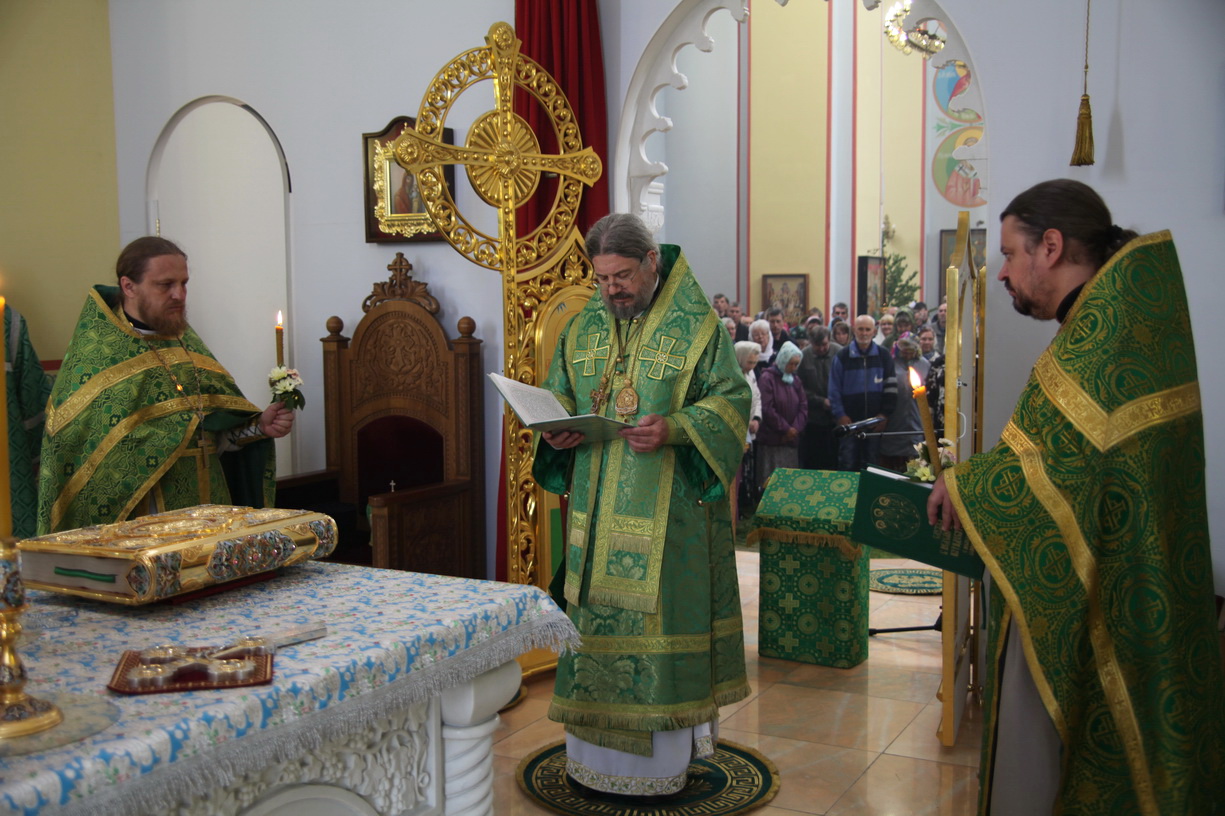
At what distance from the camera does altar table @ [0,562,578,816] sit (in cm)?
121

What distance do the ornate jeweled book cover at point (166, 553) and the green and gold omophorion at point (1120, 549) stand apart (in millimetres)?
1492

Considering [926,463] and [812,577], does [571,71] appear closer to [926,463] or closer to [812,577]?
[812,577]

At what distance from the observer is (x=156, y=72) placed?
21.2ft

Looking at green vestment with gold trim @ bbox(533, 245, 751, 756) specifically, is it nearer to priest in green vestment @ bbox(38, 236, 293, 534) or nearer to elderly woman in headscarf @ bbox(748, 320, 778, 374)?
priest in green vestment @ bbox(38, 236, 293, 534)

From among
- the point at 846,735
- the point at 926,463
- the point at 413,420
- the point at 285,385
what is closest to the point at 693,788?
the point at 846,735

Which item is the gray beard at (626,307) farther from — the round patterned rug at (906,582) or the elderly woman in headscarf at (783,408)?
the elderly woman in headscarf at (783,408)

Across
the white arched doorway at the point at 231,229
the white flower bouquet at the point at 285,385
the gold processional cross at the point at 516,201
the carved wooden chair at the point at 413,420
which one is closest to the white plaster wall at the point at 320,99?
the carved wooden chair at the point at 413,420

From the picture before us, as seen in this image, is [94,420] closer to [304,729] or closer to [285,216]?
[304,729]

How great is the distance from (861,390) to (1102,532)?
7105 mm

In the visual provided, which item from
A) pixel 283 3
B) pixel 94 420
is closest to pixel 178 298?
pixel 94 420

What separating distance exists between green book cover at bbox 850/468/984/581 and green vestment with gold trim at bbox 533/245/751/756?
0.59 meters

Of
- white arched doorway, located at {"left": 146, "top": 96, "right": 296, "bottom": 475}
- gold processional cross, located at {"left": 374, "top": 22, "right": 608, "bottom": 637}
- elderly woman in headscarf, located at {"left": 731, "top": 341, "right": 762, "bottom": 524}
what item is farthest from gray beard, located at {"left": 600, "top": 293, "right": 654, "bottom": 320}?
elderly woman in headscarf, located at {"left": 731, "top": 341, "right": 762, "bottom": 524}

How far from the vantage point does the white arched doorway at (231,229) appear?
697 cm

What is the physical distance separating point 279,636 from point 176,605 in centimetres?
30
